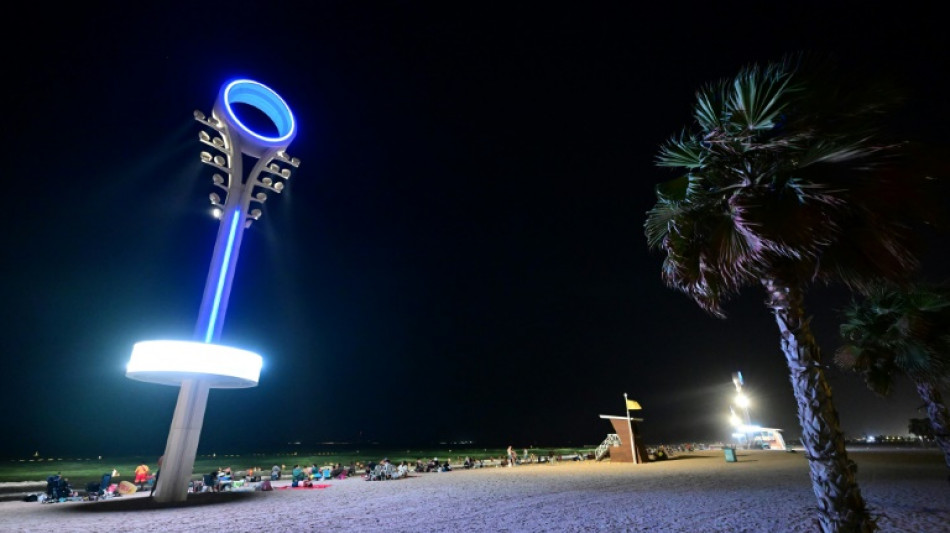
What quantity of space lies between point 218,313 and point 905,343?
21320 mm

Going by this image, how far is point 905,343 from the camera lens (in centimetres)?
1075

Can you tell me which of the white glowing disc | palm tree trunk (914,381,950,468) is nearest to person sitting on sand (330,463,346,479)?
the white glowing disc

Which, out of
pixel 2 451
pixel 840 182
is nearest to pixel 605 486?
pixel 840 182

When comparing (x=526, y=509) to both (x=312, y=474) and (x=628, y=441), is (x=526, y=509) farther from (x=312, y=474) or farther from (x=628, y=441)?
(x=628, y=441)

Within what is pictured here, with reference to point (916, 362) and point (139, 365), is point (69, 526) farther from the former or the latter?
point (916, 362)

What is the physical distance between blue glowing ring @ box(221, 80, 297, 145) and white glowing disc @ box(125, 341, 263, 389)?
8.99 m

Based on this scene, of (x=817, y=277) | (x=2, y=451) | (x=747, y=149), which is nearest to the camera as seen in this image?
(x=747, y=149)

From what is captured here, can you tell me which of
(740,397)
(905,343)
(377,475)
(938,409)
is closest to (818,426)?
(905,343)

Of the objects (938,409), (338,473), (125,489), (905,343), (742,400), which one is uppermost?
(742,400)

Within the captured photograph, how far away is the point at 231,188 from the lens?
17.5 m

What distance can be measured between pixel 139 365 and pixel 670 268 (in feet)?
52.5

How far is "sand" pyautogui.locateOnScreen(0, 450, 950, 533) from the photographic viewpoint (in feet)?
31.4

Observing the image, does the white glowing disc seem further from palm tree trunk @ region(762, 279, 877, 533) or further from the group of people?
palm tree trunk @ region(762, 279, 877, 533)

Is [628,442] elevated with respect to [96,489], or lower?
elevated
